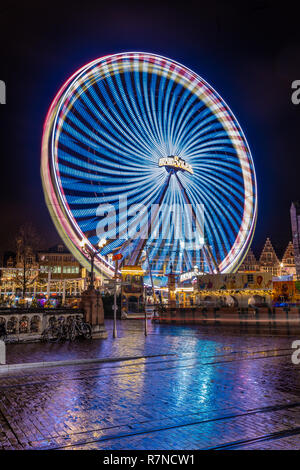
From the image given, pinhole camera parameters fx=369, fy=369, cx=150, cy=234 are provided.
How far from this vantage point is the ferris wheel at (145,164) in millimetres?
25281

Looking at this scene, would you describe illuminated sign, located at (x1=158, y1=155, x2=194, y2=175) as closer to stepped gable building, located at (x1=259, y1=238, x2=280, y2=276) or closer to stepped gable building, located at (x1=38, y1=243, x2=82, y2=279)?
stepped gable building, located at (x1=38, y1=243, x2=82, y2=279)

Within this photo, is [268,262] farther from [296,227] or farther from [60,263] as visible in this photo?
[60,263]

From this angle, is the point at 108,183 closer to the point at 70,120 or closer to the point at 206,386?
the point at 70,120

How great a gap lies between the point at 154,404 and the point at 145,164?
26.4m

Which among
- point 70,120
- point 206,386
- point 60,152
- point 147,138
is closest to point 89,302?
point 206,386

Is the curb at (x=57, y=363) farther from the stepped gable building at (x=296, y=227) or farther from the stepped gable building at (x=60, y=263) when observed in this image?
the stepped gable building at (x=296, y=227)

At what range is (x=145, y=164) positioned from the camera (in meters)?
31.0

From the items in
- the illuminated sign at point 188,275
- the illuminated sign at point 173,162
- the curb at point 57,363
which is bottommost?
the curb at point 57,363

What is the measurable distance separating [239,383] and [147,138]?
87.2 feet

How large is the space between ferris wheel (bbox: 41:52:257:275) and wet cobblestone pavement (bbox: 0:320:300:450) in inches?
596

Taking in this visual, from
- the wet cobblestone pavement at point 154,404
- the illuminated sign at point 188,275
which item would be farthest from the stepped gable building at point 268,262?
the wet cobblestone pavement at point 154,404

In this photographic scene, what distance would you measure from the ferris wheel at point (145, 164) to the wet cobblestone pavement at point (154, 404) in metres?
15.1

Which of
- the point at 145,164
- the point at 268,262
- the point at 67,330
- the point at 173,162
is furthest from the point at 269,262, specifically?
the point at 67,330

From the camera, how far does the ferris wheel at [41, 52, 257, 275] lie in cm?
2528
